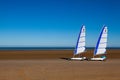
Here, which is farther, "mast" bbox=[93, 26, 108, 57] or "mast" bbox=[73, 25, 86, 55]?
"mast" bbox=[73, 25, 86, 55]

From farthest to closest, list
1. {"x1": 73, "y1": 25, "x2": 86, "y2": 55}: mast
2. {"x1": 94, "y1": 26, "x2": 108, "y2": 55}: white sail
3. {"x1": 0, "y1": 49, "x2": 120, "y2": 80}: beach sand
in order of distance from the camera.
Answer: {"x1": 73, "y1": 25, "x2": 86, "y2": 55}: mast, {"x1": 94, "y1": 26, "x2": 108, "y2": 55}: white sail, {"x1": 0, "y1": 49, "x2": 120, "y2": 80}: beach sand

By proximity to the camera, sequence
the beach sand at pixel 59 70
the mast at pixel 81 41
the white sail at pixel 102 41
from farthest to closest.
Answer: the mast at pixel 81 41
the white sail at pixel 102 41
the beach sand at pixel 59 70

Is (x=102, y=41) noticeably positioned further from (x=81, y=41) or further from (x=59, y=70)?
(x=59, y=70)

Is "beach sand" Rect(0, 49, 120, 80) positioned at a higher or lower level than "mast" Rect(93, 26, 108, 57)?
lower

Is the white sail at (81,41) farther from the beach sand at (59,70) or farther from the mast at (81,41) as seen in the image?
the beach sand at (59,70)

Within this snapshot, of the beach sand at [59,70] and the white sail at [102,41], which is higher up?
the white sail at [102,41]

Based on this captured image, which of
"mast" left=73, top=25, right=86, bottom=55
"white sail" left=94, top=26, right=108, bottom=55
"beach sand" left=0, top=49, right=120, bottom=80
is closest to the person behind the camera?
"beach sand" left=0, top=49, right=120, bottom=80

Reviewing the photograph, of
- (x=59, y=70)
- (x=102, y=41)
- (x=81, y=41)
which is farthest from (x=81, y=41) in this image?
(x=59, y=70)

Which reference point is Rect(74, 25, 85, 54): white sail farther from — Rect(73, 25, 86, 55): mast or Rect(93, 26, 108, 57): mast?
Rect(93, 26, 108, 57): mast

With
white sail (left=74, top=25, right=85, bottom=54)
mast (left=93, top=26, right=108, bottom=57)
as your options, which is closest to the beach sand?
mast (left=93, top=26, right=108, bottom=57)

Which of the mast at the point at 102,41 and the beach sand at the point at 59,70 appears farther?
the mast at the point at 102,41

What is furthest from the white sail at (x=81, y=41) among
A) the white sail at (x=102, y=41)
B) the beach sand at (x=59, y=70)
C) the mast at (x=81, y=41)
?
the beach sand at (x=59, y=70)

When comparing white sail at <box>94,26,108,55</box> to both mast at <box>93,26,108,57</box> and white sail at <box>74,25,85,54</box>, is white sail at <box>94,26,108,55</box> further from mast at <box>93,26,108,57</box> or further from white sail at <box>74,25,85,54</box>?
white sail at <box>74,25,85,54</box>

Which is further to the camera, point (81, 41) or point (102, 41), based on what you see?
point (81, 41)
